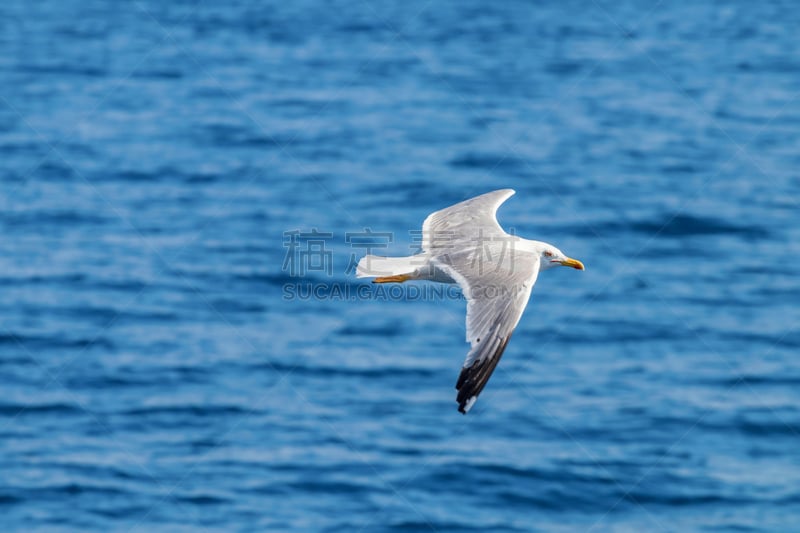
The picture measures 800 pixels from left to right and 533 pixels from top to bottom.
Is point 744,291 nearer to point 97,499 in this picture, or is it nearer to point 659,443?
point 659,443

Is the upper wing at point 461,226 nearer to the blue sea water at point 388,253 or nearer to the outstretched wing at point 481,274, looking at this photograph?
the outstretched wing at point 481,274

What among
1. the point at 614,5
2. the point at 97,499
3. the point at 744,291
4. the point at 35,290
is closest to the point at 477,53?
the point at 614,5

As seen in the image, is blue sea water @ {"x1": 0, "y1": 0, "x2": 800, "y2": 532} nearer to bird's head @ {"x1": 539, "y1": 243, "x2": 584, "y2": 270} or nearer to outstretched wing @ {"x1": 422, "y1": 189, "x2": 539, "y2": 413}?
outstretched wing @ {"x1": 422, "y1": 189, "x2": 539, "y2": 413}

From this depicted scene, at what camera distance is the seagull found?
9.36 m

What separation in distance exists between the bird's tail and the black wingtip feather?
160cm

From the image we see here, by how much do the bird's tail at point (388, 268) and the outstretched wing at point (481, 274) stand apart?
0.21 meters

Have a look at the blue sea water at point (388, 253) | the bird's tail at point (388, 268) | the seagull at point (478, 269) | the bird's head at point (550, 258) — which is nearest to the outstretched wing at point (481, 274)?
the seagull at point (478, 269)

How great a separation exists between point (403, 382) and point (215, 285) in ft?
17.5

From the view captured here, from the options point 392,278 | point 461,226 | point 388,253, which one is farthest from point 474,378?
point 388,253

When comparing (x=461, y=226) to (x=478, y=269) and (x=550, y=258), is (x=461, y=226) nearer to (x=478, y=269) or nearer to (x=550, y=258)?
(x=550, y=258)

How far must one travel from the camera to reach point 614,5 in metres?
38.9

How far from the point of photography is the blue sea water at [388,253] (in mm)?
19625

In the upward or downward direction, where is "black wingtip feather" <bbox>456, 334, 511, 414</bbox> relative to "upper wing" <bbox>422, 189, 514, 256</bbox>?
downward

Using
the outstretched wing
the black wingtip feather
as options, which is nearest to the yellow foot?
the outstretched wing
